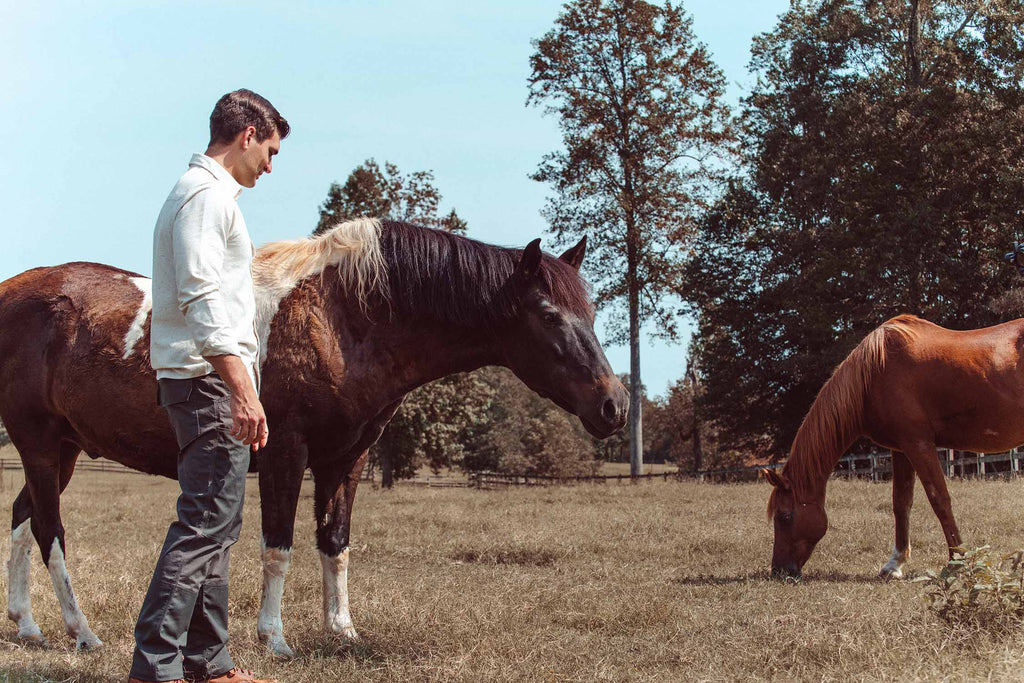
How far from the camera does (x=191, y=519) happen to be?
3123 millimetres

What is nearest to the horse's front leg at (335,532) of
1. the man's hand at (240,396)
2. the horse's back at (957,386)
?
the man's hand at (240,396)

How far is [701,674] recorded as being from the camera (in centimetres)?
399

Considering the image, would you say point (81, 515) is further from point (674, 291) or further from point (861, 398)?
point (674, 291)

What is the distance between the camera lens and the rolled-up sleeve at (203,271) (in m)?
3.02

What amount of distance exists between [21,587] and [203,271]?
301cm

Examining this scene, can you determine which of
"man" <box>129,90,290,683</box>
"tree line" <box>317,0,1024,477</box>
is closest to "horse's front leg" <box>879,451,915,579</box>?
"man" <box>129,90,290,683</box>

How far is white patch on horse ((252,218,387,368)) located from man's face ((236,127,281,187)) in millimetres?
1229

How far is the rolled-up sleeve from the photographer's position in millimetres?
3021

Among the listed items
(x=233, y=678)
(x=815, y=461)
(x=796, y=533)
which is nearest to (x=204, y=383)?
(x=233, y=678)

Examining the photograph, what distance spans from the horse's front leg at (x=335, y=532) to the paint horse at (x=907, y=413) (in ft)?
13.8

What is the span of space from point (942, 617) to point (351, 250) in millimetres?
3763

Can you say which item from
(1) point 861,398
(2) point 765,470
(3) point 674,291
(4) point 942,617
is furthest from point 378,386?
(3) point 674,291

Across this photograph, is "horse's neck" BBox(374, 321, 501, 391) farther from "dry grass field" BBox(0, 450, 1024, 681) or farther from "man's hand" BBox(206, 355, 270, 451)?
"man's hand" BBox(206, 355, 270, 451)

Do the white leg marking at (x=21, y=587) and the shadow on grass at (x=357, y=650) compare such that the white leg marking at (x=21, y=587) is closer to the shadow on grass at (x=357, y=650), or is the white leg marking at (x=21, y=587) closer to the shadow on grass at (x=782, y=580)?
the shadow on grass at (x=357, y=650)
